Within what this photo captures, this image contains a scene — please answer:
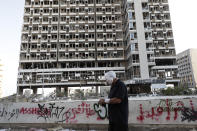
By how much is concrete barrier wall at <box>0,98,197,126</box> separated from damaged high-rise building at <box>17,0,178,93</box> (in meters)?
36.6

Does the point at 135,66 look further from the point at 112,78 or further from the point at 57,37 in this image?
the point at 112,78

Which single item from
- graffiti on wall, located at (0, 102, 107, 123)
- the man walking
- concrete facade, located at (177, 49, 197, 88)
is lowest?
graffiti on wall, located at (0, 102, 107, 123)

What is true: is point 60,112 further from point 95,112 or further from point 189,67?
point 189,67

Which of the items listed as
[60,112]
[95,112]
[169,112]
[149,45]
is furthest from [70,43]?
[169,112]

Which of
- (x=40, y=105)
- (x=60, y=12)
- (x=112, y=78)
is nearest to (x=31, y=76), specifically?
(x=60, y=12)

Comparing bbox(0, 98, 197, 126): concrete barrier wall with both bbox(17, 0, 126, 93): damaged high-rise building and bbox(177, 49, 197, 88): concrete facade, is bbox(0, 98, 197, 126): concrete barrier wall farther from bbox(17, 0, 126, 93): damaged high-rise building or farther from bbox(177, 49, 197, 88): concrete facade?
bbox(177, 49, 197, 88): concrete facade

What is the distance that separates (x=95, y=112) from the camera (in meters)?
8.23

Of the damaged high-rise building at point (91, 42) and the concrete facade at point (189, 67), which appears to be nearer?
the damaged high-rise building at point (91, 42)

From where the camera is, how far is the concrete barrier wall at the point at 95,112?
7.40 metres

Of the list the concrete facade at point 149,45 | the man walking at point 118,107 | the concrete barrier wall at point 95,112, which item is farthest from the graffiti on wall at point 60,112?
the concrete facade at point 149,45

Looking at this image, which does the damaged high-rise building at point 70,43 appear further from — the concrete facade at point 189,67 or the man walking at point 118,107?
the concrete facade at point 189,67

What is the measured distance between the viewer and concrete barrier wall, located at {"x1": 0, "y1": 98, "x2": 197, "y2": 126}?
24.3 ft

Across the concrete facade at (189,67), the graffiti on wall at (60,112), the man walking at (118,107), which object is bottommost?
the graffiti on wall at (60,112)

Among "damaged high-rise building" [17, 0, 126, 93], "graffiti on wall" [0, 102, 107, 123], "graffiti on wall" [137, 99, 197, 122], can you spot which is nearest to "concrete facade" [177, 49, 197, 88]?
"damaged high-rise building" [17, 0, 126, 93]
